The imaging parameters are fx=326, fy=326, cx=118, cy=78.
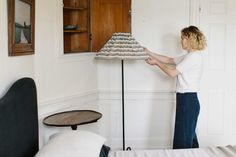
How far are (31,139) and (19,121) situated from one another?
1.05ft

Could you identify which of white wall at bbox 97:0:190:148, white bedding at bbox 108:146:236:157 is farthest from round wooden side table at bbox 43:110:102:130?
white wall at bbox 97:0:190:148

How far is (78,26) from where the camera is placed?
3.67m

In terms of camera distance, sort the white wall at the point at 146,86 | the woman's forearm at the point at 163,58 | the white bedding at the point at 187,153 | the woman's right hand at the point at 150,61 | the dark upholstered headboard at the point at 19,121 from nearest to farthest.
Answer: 1. the dark upholstered headboard at the point at 19,121
2. the white bedding at the point at 187,153
3. the woman's right hand at the point at 150,61
4. the woman's forearm at the point at 163,58
5. the white wall at the point at 146,86

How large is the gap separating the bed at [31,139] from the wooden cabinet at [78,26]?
1508 millimetres

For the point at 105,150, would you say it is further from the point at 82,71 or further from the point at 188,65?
the point at 82,71

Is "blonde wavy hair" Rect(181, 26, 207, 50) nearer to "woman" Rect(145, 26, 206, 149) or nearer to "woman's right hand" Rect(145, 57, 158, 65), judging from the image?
"woman" Rect(145, 26, 206, 149)

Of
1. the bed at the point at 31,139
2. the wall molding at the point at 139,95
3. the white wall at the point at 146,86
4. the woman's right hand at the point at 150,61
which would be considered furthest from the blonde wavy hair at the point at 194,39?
the bed at the point at 31,139

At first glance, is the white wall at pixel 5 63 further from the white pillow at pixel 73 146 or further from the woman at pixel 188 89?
the woman at pixel 188 89

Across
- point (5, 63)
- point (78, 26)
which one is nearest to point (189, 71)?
point (78, 26)

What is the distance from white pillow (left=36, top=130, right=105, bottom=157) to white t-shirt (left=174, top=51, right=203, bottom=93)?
1333 millimetres

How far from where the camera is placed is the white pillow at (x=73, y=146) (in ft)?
5.68

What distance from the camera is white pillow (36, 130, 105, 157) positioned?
5.68ft

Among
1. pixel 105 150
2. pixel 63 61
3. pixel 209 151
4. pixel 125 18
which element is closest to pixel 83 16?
pixel 125 18

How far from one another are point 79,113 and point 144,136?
1.18 m
